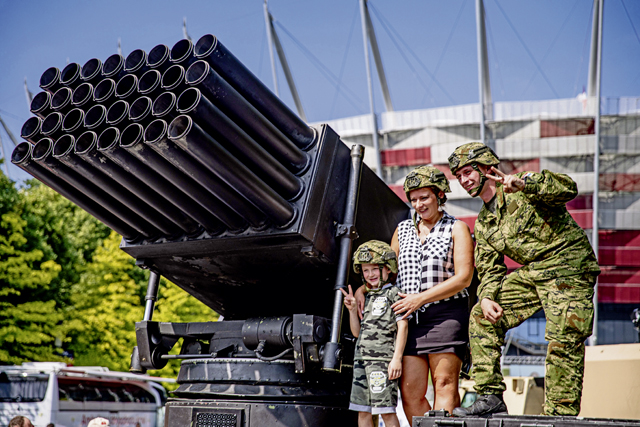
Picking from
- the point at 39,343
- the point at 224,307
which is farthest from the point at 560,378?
the point at 39,343

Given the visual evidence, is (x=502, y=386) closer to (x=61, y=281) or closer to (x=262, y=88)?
(x=262, y=88)

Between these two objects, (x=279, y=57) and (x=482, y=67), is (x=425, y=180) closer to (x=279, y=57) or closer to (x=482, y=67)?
(x=482, y=67)

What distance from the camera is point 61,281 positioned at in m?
23.8

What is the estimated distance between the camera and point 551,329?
12.7ft

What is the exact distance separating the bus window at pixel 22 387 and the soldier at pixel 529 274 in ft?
51.9

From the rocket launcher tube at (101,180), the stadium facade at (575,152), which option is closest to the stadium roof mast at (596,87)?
the stadium facade at (575,152)

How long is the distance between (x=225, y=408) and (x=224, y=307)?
62.7 inches

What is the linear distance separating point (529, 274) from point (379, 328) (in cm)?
111

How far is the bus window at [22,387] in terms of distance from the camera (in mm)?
17172

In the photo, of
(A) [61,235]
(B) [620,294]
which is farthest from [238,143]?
(B) [620,294]

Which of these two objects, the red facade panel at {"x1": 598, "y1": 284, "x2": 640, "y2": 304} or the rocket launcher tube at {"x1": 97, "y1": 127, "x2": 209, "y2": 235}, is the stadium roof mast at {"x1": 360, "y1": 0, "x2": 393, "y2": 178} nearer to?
the red facade panel at {"x1": 598, "y1": 284, "x2": 640, "y2": 304}

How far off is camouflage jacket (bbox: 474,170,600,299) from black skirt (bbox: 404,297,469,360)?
1.33ft

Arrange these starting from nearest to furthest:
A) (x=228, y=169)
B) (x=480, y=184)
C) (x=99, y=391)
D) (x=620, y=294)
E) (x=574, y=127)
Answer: (x=228, y=169), (x=480, y=184), (x=99, y=391), (x=574, y=127), (x=620, y=294)

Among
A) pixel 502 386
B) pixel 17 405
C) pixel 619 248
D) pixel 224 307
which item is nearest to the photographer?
pixel 502 386
